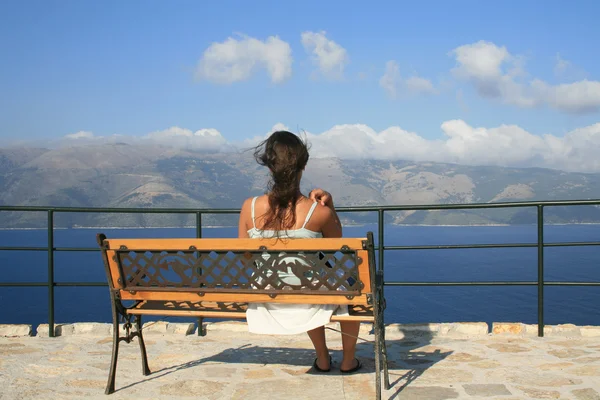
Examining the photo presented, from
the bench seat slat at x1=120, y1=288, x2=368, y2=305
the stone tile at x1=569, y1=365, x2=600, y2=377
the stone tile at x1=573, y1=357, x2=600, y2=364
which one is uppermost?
the bench seat slat at x1=120, y1=288, x2=368, y2=305

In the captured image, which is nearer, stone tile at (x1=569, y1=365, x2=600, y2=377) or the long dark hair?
the long dark hair

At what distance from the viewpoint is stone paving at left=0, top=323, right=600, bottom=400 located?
125 inches

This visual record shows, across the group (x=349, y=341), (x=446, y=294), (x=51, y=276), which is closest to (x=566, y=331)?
(x=349, y=341)

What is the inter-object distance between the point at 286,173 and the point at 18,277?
9609cm

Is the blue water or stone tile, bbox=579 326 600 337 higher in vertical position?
stone tile, bbox=579 326 600 337

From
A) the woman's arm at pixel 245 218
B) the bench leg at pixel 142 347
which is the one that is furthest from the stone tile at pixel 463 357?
the bench leg at pixel 142 347

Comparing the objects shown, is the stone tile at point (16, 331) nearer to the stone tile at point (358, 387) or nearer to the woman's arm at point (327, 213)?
the stone tile at point (358, 387)

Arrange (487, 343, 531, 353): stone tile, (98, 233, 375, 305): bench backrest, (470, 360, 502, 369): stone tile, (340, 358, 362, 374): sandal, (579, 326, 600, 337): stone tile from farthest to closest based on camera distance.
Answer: (579, 326, 600, 337): stone tile
(487, 343, 531, 353): stone tile
(470, 360, 502, 369): stone tile
(340, 358, 362, 374): sandal
(98, 233, 375, 305): bench backrest

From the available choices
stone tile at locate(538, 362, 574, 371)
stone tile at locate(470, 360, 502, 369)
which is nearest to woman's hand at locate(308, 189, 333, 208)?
stone tile at locate(470, 360, 502, 369)

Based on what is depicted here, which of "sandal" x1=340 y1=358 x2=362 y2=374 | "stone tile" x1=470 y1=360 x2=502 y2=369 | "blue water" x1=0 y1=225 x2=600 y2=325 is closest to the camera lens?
"sandal" x1=340 y1=358 x2=362 y2=374

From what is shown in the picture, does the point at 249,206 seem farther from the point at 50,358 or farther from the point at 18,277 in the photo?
the point at 18,277

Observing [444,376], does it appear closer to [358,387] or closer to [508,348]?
[358,387]

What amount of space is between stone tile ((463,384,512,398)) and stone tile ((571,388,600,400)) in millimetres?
353

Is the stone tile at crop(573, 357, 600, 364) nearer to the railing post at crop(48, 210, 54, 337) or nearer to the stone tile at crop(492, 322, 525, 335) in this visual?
the stone tile at crop(492, 322, 525, 335)
